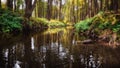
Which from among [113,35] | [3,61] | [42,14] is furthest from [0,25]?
[42,14]

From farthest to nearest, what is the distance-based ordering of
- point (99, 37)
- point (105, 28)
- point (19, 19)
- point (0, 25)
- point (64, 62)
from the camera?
point (19, 19)
point (0, 25)
point (105, 28)
point (99, 37)
point (64, 62)

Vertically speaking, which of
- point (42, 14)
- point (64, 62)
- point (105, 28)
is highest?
point (42, 14)

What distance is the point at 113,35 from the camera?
14812 millimetres

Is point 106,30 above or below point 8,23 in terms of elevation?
below

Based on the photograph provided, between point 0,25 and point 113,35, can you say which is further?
point 0,25

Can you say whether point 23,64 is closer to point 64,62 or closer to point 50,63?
point 50,63

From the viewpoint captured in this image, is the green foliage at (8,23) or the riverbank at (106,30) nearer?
the riverbank at (106,30)

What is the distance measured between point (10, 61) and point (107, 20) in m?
12.1

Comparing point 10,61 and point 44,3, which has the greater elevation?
point 44,3

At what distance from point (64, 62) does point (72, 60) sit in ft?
1.73

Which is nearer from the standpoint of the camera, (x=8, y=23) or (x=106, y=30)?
(x=106, y=30)

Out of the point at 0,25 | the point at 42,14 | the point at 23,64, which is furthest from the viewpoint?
the point at 42,14

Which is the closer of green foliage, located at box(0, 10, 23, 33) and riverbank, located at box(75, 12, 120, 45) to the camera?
riverbank, located at box(75, 12, 120, 45)

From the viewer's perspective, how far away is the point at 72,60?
8.79m
